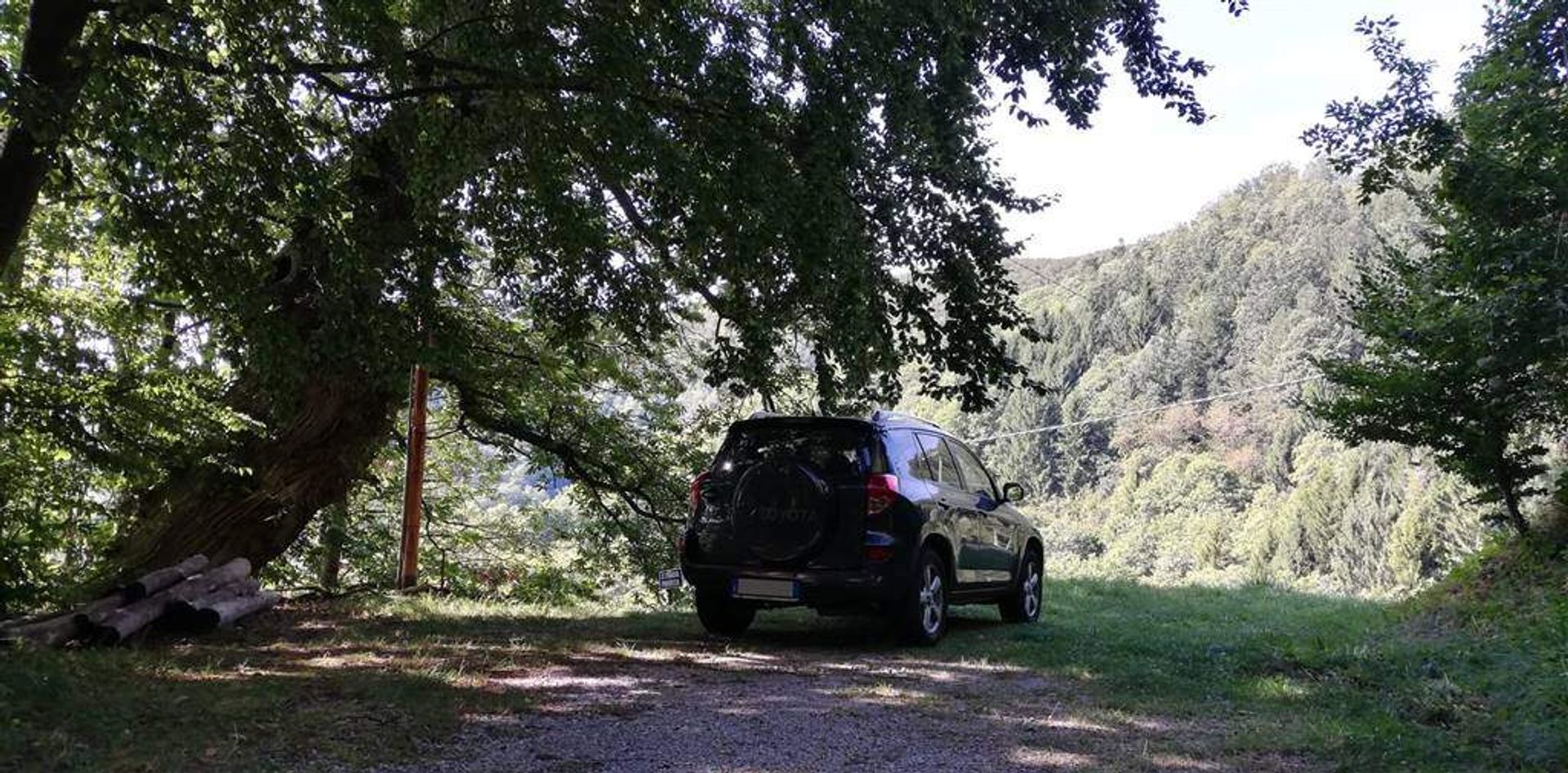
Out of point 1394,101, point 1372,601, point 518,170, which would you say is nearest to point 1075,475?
point 1372,601

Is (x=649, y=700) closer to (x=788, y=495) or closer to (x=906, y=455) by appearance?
(x=788, y=495)

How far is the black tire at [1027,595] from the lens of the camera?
10.4 metres

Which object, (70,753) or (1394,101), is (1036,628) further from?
(70,753)

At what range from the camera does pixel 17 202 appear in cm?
636

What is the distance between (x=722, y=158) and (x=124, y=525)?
6.06 metres

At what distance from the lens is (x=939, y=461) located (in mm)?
9070

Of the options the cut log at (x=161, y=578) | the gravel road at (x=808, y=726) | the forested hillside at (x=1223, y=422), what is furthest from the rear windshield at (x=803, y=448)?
the forested hillside at (x=1223, y=422)

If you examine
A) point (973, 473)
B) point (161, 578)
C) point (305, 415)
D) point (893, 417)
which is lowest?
point (161, 578)

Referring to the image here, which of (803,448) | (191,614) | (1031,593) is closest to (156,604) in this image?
(191,614)

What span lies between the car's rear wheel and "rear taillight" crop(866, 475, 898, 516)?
497 millimetres

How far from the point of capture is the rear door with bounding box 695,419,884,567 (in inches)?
309

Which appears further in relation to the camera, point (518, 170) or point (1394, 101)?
point (1394, 101)

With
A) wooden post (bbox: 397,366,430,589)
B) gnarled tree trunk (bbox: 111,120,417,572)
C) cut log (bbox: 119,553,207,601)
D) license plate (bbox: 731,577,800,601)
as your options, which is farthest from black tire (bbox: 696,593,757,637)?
cut log (bbox: 119,553,207,601)

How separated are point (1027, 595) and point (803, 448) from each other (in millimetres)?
3672
